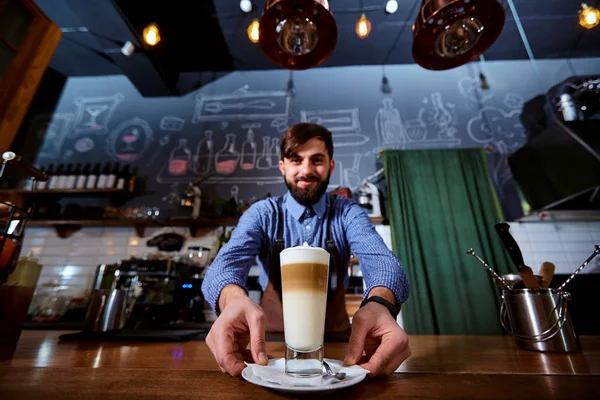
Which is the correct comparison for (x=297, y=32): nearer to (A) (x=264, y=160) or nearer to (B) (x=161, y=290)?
(B) (x=161, y=290)

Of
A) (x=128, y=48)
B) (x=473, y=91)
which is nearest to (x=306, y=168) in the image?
(x=128, y=48)

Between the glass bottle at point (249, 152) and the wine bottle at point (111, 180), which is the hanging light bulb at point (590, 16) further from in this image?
the wine bottle at point (111, 180)

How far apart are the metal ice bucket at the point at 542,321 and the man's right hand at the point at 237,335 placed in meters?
1.04

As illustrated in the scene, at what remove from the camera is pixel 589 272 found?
3311 millimetres

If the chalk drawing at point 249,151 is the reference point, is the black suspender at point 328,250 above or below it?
below

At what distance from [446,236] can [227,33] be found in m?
3.97

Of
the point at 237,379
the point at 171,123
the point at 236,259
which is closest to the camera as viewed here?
the point at 237,379

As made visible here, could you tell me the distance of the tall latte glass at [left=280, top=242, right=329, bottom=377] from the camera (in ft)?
2.07

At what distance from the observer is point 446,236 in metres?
3.43

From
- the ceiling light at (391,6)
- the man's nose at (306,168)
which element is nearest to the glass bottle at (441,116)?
the ceiling light at (391,6)

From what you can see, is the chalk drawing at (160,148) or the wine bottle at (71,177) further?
the chalk drawing at (160,148)

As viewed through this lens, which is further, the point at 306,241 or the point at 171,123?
the point at 171,123

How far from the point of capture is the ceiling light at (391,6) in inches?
137

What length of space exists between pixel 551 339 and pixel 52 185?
16.6 ft
